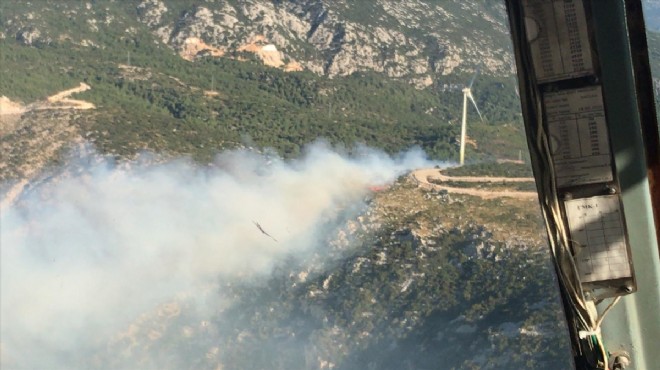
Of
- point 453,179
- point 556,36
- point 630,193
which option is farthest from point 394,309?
point 556,36

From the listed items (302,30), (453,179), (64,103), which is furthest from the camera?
(302,30)

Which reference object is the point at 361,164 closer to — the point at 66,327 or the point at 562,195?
the point at 66,327

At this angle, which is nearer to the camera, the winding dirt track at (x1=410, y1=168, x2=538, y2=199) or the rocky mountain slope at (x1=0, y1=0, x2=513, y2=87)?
the winding dirt track at (x1=410, y1=168, x2=538, y2=199)

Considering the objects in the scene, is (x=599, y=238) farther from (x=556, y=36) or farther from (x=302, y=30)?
(x=302, y=30)

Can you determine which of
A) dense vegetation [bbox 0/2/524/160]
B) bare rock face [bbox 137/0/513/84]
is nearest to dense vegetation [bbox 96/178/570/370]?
dense vegetation [bbox 0/2/524/160]

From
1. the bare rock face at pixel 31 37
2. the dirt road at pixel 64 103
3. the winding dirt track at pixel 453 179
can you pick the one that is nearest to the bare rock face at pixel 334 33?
the bare rock face at pixel 31 37

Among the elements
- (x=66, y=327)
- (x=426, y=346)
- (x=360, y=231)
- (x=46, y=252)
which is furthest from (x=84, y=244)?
(x=426, y=346)

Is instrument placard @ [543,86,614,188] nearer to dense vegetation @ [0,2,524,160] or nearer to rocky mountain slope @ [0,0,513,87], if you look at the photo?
dense vegetation @ [0,2,524,160]
